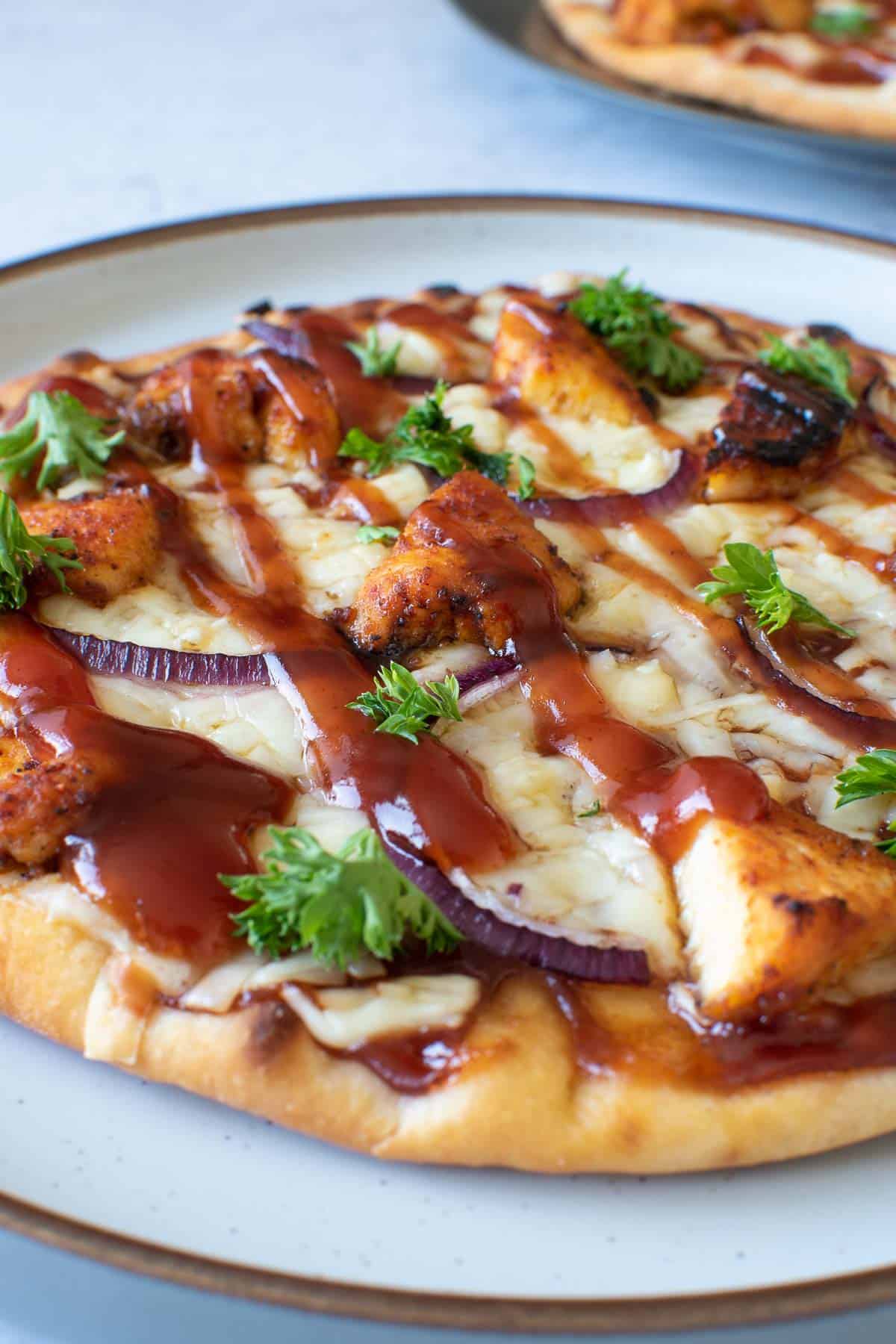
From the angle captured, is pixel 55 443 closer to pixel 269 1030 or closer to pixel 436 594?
pixel 436 594

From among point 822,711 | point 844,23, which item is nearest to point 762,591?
point 822,711

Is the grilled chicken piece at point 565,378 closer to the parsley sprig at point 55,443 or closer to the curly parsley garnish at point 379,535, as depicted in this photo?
the curly parsley garnish at point 379,535

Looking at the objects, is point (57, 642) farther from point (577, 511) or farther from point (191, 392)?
point (577, 511)

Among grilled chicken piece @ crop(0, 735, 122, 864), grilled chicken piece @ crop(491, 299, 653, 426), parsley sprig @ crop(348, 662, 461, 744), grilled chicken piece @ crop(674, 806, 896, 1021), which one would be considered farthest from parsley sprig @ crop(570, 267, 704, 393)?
grilled chicken piece @ crop(0, 735, 122, 864)

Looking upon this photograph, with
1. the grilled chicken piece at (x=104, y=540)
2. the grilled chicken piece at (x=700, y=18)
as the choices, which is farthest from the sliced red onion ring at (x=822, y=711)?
the grilled chicken piece at (x=700, y=18)

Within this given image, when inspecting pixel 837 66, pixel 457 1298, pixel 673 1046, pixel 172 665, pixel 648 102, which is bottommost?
pixel 457 1298

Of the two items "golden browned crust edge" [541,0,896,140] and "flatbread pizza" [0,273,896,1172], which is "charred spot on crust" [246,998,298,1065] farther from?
"golden browned crust edge" [541,0,896,140]
